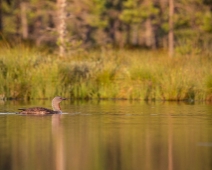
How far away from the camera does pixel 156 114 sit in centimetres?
1875

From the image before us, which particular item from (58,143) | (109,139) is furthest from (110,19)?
(58,143)

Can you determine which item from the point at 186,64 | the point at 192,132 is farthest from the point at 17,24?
the point at 192,132

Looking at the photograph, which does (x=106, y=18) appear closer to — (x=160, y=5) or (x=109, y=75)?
(x=160, y=5)

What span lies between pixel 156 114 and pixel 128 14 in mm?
33080

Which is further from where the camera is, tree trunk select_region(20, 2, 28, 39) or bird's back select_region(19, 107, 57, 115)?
tree trunk select_region(20, 2, 28, 39)

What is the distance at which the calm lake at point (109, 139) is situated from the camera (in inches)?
457

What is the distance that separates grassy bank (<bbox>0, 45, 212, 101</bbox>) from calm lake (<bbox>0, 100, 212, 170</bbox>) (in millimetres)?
2982

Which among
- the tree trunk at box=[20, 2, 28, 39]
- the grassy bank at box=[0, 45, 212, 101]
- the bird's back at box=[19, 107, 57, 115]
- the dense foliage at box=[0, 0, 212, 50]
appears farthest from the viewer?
the tree trunk at box=[20, 2, 28, 39]

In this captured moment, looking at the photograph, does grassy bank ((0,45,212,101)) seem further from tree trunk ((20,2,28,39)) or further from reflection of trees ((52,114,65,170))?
tree trunk ((20,2,28,39))

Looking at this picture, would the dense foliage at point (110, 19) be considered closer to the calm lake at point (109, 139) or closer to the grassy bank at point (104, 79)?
the grassy bank at point (104, 79)

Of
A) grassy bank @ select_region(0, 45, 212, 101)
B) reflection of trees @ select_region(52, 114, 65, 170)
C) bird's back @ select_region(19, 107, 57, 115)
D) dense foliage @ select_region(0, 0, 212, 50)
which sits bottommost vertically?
reflection of trees @ select_region(52, 114, 65, 170)

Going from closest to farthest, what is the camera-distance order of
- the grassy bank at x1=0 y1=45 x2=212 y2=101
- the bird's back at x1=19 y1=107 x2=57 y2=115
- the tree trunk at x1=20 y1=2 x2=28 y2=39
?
the bird's back at x1=19 y1=107 x2=57 y2=115 → the grassy bank at x1=0 y1=45 x2=212 y2=101 → the tree trunk at x1=20 y1=2 x2=28 y2=39

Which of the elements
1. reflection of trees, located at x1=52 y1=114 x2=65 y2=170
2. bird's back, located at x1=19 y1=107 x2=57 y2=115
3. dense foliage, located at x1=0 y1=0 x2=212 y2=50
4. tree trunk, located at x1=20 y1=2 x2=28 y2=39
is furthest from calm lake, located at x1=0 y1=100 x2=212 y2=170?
tree trunk, located at x1=20 y1=2 x2=28 y2=39

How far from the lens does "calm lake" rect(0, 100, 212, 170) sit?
1160cm
